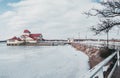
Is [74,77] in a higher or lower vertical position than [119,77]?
lower

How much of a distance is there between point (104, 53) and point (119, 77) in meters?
18.3

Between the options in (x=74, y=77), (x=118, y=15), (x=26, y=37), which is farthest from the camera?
(x=26, y=37)

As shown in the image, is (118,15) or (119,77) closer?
(119,77)

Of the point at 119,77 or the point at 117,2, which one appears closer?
the point at 119,77

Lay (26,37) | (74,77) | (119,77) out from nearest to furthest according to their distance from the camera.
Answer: (119,77)
(74,77)
(26,37)

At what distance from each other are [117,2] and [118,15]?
1454 millimetres

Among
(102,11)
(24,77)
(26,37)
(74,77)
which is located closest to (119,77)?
(74,77)

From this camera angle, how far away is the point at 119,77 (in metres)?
11.1

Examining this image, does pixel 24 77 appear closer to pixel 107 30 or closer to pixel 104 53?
pixel 104 53

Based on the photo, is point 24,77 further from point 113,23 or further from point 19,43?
point 19,43

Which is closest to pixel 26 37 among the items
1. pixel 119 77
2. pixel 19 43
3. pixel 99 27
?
pixel 19 43

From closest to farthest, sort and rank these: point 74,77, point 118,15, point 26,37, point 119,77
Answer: point 119,77 < point 74,77 < point 118,15 < point 26,37

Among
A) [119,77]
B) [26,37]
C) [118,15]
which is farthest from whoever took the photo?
[26,37]

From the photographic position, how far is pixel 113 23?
104ft
